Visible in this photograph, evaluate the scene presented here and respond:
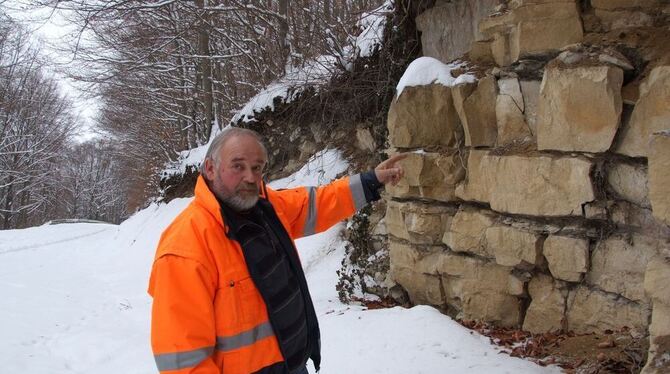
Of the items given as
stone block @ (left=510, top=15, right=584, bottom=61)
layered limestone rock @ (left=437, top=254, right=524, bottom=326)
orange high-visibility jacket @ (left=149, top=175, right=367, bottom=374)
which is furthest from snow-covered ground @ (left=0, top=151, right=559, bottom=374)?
stone block @ (left=510, top=15, right=584, bottom=61)

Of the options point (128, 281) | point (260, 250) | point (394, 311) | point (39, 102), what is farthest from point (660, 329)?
point (39, 102)

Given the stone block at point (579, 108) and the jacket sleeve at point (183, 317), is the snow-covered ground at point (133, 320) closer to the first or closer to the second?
the stone block at point (579, 108)

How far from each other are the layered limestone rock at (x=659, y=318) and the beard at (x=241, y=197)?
2.05 metres

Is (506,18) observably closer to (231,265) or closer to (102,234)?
(231,265)

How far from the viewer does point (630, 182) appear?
3129mm

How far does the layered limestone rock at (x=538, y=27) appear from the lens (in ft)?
11.5

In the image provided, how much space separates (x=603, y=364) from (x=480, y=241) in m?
1.39

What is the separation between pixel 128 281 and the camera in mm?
9703

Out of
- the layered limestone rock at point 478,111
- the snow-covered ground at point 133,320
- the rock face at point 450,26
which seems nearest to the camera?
the snow-covered ground at point 133,320

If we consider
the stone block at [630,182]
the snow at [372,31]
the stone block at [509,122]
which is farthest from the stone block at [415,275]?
the snow at [372,31]

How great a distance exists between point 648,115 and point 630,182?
47cm

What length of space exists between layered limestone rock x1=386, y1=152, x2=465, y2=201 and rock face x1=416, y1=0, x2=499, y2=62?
3.82 feet

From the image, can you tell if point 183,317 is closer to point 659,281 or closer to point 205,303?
point 205,303

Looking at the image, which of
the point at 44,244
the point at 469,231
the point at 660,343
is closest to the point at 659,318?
the point at 660,343
